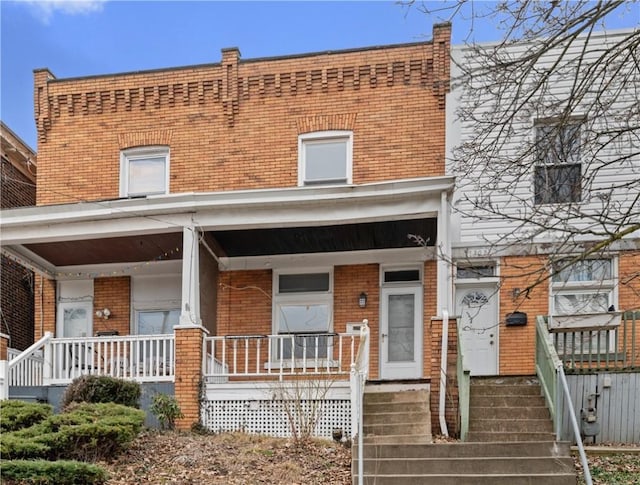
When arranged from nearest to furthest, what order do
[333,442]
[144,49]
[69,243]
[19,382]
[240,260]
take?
[333,442] → [19,382] → [69,243] → [240,260] → [144,49]

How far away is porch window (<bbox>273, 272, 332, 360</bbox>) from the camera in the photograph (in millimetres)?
13539

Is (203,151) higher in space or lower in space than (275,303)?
higher

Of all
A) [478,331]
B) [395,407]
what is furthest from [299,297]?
[395,407]

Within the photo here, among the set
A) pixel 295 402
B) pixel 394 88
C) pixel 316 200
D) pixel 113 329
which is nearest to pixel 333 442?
pixel 295 402

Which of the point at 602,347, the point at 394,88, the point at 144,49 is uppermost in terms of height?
the point at 144,49

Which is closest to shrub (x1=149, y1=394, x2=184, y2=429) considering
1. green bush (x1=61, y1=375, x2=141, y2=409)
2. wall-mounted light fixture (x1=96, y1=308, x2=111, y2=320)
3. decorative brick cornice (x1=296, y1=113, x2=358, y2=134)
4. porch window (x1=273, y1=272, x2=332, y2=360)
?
green bush (x1=61, y1=375, x2=141, y2=409)

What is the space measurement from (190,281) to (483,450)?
5146mm

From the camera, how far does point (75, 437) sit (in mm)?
8797

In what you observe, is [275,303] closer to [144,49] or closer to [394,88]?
[394,88]

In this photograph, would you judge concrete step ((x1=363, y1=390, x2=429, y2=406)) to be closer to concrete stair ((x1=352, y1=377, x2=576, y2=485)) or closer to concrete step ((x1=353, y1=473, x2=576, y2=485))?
concrete stair ((x1=352, y1=377, x2=576, y2=485))

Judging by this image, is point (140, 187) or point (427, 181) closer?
point (427, 181)

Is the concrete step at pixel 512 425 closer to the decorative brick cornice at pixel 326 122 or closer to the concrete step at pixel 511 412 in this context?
the concrete step at pixel 511 412

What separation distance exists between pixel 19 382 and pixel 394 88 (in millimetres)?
8193

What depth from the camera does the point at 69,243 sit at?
1290cm
